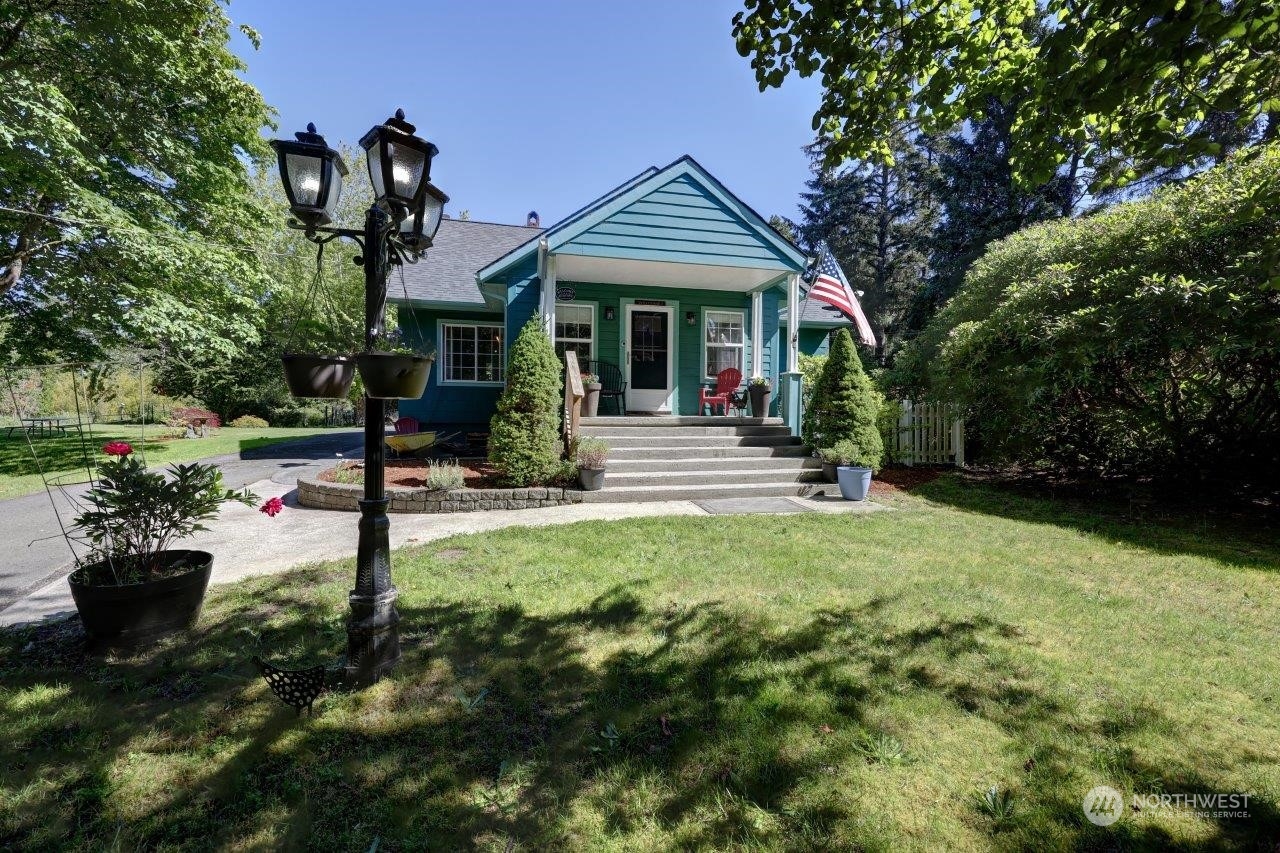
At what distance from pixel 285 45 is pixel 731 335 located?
10.2 meters

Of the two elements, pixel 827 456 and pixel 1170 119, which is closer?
pixel 1170 119

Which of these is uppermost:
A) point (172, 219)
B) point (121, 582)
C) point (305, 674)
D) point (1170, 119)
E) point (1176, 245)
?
point (172, 219)

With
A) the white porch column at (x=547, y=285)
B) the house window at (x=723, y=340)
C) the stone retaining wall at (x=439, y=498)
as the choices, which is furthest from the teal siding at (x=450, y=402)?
the house window at (x=723, y=340)

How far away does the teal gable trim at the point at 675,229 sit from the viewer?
26.5 feet

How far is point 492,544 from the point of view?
A: 15.7 ft

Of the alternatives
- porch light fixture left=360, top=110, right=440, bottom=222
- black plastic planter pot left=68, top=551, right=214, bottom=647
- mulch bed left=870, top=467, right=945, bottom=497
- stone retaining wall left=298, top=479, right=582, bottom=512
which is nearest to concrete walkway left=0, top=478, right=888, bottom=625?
stone retaining wall left=298, top=479, right=582, bottom=512

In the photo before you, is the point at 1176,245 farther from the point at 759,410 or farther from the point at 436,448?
the point at 436,448

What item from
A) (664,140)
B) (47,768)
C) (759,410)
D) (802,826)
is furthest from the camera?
(664,140)

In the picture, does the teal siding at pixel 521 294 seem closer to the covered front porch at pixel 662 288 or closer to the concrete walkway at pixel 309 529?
the covered front porch at pixel 662 288

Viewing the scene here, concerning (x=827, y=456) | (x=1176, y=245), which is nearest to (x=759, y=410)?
(x=827, y=456)

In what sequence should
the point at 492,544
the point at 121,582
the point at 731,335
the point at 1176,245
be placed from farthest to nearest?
the point at 731,335 → the point at 1176,245 → the point at 492,544 → the point at 121,582

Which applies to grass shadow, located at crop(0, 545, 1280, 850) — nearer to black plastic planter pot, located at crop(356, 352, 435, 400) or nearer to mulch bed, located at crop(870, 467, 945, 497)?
black plastic planter pot, located at crop(356, 352, 435, 400)

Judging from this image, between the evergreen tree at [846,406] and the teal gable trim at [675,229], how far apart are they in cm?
198

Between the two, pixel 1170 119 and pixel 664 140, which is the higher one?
pixel 664 140
